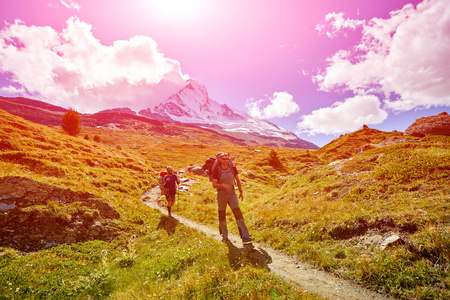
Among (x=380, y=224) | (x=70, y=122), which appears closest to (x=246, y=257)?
(x=380, y=224)

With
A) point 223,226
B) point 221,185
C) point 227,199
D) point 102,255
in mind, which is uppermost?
point 221,185

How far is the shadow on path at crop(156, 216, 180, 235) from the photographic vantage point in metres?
11.7

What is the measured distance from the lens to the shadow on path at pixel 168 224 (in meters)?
11.7

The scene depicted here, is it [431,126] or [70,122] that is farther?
[70,122]

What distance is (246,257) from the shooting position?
7.32 metres

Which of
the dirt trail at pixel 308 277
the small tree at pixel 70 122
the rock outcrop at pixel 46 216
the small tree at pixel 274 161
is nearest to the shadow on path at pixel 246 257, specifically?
the dirt trail at pixel 308 277

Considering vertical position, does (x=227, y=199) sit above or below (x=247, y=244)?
above

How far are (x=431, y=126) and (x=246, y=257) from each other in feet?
134

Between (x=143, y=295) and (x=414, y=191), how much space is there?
40.1 feet

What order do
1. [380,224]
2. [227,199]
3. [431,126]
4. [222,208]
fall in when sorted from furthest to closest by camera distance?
[431,126] < [222,208] < [227,199] < [380,224]

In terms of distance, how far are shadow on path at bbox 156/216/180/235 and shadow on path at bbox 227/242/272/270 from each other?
4.62 metres

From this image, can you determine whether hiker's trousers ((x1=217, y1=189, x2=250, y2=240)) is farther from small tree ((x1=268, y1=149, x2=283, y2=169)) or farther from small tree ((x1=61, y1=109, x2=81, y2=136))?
small tree ((x1=61, y1=109, x2=81, y2=136))

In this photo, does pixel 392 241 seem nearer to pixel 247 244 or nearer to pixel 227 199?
pixel 247 244

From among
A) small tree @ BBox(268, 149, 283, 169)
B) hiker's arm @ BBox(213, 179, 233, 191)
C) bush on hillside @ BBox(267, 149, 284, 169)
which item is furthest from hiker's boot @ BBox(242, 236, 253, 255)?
small tree @ BBox(268, 149, 283, 169)
